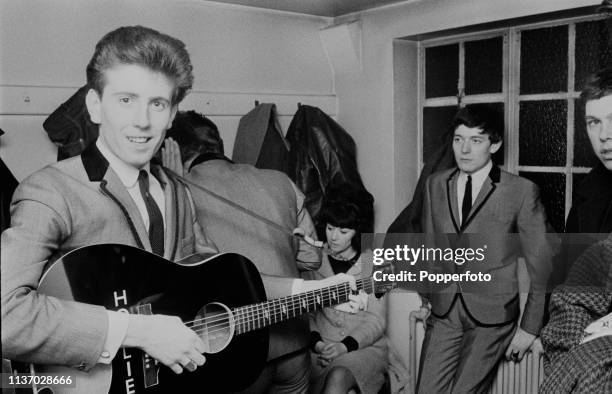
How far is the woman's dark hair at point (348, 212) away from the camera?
5.11 ft

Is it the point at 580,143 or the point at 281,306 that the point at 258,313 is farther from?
the point at 580,143

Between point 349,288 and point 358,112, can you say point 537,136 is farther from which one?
point 349,288

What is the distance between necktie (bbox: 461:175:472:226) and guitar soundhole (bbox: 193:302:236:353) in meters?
0.71

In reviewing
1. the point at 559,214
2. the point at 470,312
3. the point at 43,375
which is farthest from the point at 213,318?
the point at 559,214

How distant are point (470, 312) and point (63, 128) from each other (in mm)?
1057

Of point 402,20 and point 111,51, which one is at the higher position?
point 402,20

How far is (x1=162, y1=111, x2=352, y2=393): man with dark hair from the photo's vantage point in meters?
1.28

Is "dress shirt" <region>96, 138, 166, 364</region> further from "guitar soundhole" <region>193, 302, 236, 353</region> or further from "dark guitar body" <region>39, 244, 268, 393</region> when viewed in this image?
"guitar soundhole" <region>193, 302, 236, 353</region>

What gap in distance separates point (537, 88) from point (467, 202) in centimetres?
37

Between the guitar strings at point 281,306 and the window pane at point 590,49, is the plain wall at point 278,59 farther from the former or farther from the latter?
the guitar strings at point 281,306

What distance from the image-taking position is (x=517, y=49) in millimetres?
1646

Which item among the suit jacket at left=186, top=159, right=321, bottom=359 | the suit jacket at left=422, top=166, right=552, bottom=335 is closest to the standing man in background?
the suit jacket at left=422, top=166, right=552, bottom=335

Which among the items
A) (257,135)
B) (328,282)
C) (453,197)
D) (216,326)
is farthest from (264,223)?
(453,197)

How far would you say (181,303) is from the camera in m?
1.02
